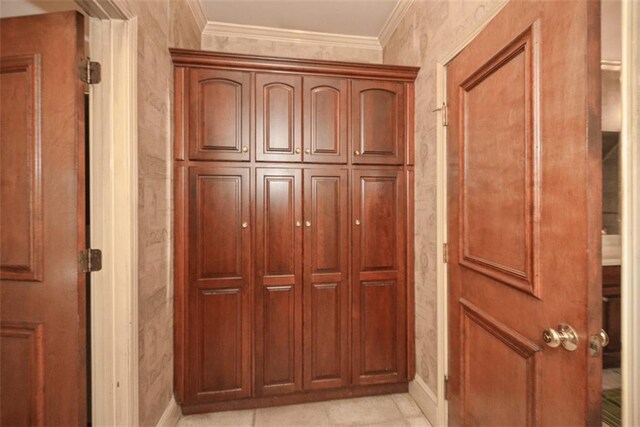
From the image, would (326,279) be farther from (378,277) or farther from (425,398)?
(425,398)

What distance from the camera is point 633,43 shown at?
704 millimetres

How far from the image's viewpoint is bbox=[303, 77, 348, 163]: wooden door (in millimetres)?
1845

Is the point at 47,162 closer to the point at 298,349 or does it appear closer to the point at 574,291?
the point at 298,349

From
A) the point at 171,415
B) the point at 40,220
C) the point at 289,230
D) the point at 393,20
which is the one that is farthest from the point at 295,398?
the point at 393,20

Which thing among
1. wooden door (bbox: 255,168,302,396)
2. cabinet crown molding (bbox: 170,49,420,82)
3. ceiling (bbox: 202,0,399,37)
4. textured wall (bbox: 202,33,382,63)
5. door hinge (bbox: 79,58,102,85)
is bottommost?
wooden door (bbox: 255,168,302,396)

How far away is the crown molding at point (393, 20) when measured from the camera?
6.60 feet

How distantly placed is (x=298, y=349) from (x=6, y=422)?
50.7 inches

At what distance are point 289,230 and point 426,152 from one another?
3.19 ft

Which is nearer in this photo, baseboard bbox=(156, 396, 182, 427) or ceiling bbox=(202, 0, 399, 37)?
baseboard bbox=(156, 396, 182, 427)

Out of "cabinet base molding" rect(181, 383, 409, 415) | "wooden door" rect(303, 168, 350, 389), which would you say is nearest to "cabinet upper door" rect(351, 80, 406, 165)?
"wooden door" rect(303, 168, 350, 389)

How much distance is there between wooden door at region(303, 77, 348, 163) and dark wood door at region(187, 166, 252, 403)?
45cm

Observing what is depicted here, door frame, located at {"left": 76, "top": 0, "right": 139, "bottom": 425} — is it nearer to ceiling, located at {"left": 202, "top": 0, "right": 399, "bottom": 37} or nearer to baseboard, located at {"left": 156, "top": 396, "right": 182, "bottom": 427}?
baseboard, located at {"left": 156, "top": 396, "right": 182, "bottom": 427}

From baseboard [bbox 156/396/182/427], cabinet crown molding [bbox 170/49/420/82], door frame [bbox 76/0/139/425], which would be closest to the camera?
door frame [bbox 76/0/139/425]

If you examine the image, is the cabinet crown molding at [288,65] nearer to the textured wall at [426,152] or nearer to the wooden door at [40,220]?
the textured wall at [426,152]
